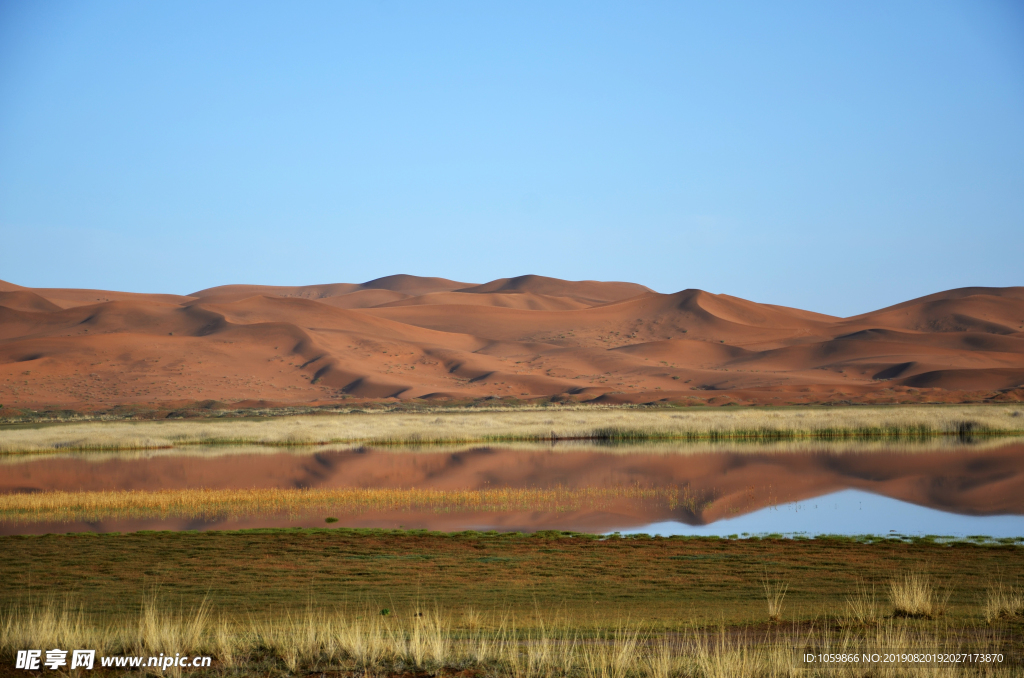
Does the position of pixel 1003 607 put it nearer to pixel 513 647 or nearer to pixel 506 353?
pixel 513 647

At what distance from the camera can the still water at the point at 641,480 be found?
20172 millimetres

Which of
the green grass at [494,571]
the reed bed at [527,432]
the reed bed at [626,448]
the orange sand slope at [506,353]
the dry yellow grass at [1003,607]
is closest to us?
the dry yellow grass at [1003,607]

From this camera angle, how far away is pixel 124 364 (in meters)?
95.4

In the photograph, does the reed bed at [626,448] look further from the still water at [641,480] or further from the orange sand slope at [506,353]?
the orange sand slope at [506,353]

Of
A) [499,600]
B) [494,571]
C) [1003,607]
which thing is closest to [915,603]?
[1003,607]

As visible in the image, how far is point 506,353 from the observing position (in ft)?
402

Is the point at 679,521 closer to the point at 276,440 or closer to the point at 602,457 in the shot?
the point at 602,457

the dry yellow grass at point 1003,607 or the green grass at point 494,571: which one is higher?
the dry yellow grass at point 1003,607

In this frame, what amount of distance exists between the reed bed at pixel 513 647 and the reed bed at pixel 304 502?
1278cm

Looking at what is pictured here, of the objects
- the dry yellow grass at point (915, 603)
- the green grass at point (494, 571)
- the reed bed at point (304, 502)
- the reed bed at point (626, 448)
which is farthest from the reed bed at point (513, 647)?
the reed bed at point (626, 448)

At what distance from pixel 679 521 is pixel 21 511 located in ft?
55.0

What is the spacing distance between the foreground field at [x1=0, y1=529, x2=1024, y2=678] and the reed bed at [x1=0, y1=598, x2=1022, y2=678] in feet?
0.08

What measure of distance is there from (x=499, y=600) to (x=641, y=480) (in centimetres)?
1648

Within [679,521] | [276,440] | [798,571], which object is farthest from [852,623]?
[276,440]
